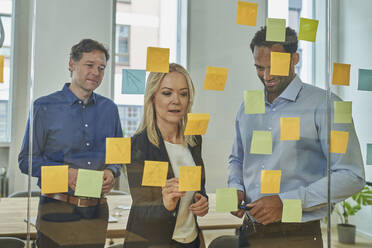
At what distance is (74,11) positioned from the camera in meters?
1.46

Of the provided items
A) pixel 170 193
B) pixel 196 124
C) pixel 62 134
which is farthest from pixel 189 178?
pixel 62 134

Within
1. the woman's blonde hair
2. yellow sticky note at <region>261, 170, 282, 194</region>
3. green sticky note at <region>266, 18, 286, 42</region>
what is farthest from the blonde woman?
green sticky note at <region>266, 18, 286, 42</region>

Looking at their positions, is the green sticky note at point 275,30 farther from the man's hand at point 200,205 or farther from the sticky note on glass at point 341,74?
the man's hand at point 200,205

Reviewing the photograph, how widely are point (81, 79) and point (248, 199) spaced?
2.90 feet

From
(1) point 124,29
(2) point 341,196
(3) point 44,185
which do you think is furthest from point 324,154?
(3) point 44,185

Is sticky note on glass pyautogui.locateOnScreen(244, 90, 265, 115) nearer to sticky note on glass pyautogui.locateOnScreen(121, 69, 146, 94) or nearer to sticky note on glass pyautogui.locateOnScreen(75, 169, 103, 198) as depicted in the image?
sticky note on glass pyautogui.locateOnScreen(121, 69, 146, 94)

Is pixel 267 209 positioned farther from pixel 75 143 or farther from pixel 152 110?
pixel 75 143

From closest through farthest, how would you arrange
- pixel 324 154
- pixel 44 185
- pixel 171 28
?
pixel 44 185 < pixel 171 28 < pixel 324 154

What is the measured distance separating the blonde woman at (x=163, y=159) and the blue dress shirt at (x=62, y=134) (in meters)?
0.18

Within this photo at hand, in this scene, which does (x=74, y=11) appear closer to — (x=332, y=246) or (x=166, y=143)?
(x=166, y=143)

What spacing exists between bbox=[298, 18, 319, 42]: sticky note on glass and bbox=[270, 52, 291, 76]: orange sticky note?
13 centimetres

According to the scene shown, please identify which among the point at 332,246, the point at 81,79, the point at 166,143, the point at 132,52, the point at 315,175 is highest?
the point at 132,52

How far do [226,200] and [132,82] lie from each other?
0.65 m

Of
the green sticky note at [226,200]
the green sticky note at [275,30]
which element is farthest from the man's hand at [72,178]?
the green sticky note at [275,30]
